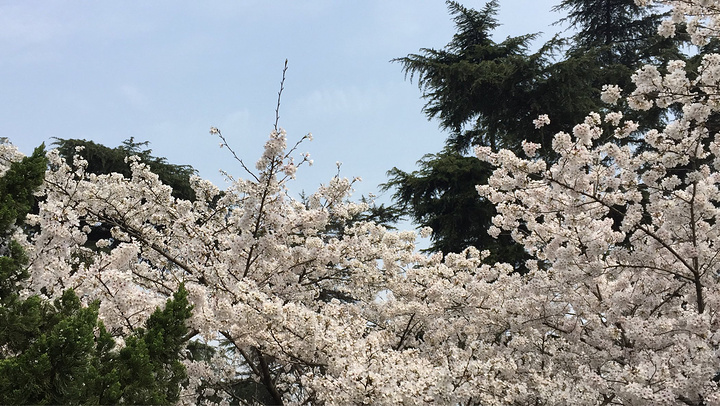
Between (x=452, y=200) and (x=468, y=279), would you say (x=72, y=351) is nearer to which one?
(x=468, y=279)

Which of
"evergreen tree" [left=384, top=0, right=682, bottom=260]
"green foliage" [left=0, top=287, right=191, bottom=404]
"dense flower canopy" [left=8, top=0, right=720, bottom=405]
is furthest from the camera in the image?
"evergreen tree" [left=384, top=0, right=682, bottom=260]

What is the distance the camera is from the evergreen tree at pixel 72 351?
3871 mm

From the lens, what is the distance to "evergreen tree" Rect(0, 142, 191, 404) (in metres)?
3.87

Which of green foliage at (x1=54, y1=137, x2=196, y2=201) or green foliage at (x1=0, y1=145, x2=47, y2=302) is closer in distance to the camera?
green foliage at (x1=0, y1=145, x2=47, y2=302)

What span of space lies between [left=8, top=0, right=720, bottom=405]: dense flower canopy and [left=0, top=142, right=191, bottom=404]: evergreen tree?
424mm

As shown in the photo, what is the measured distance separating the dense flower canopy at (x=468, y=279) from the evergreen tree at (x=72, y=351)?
424 mm

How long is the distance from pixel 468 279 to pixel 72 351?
510cm

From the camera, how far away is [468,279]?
765cm

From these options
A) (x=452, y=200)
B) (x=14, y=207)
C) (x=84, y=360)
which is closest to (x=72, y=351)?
(x=84, y=360)

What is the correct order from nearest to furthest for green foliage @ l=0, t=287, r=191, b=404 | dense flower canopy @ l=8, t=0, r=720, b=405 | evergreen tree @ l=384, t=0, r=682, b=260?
green foliage @ l=0, t=287, r=191, b=404
dense flower canopy @ l=8, t=0, r=720, b=405
evergreen tree @ l=384, t=0, r=682, b=260

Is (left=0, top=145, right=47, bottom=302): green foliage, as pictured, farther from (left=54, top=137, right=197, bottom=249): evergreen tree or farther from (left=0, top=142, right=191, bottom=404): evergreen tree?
(left=54, top=137, right=197, bottom=249): evergreen tree

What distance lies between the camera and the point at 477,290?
7.08 metres

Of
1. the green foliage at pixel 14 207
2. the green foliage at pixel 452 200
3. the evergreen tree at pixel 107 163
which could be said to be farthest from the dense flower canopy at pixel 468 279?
the evergreen tree at pixel 107 163

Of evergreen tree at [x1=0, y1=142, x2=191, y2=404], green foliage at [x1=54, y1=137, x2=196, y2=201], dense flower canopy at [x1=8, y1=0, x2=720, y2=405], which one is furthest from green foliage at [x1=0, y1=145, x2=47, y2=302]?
green foliage at [x1=54, y1=137, x2=196, y2=201]
